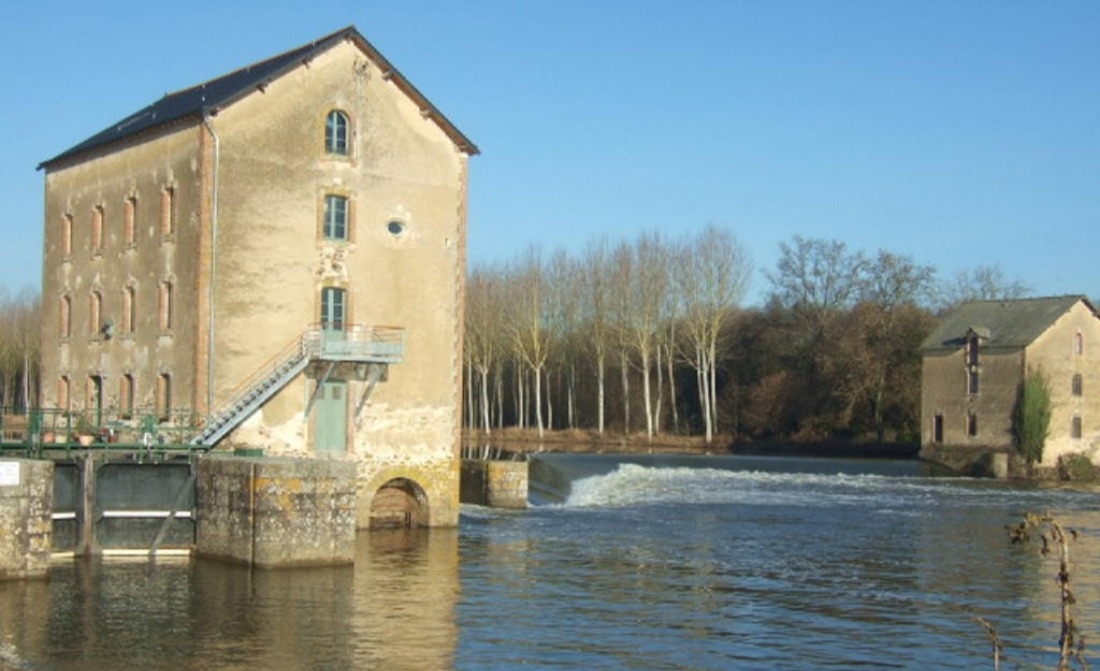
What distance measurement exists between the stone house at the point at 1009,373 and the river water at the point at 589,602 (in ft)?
86.9

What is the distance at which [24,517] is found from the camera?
2216 centimetres

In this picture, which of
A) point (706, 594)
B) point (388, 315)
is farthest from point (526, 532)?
point (706, 594)

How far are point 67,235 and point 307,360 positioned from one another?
10.6 metres

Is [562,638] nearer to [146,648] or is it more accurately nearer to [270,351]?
[146,648]

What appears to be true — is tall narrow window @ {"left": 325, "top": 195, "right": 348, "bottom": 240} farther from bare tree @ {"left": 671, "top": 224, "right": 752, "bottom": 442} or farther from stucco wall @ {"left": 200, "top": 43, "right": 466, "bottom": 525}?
bare tree @ {"left": 671, "top": 224, "right": 752, "bottom": 442}

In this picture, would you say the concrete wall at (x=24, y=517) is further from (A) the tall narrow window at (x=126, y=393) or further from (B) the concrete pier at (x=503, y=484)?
(B) the concrete pier at (x=503, y=484)

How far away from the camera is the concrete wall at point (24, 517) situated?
22047mm

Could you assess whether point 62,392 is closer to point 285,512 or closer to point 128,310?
point 128,310

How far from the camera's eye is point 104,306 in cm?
3469

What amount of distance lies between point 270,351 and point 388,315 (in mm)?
3178

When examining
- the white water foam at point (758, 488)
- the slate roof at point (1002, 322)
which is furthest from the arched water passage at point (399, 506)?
the slate roof at point (1002, 322)

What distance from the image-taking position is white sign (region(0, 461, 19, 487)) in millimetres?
22047

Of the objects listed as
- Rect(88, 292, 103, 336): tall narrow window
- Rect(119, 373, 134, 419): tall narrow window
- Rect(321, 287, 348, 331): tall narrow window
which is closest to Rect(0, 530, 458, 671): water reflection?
Rect(321, 287, 348, 331): tall narrow window

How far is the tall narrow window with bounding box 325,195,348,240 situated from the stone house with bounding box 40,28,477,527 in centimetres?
4
